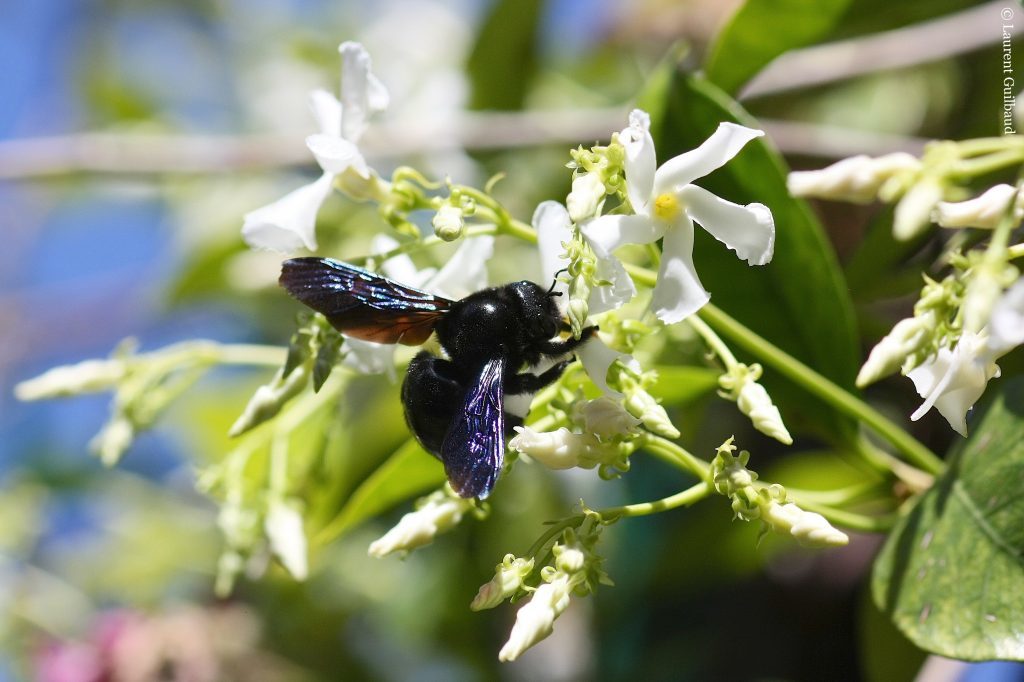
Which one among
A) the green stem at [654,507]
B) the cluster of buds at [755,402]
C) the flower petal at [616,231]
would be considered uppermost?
the flower petal at [616,231]

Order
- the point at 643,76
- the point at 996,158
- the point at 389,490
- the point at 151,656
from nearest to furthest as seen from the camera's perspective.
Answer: the point at 996,158 → the point at 389,490 → the point at 151,656 → the point at 643,76

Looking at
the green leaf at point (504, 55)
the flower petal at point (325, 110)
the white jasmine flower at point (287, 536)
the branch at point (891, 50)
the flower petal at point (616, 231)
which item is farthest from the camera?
the green leaf at point (504, 55)

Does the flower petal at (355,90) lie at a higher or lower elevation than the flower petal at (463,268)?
higher

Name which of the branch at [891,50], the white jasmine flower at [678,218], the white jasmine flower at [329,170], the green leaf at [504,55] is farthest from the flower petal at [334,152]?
the green leaf at [504,55]

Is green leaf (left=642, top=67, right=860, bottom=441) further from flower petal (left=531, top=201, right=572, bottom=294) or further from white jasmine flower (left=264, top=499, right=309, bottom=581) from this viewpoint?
white jasmine flower (left=264, top=499, right=309, bottom=581)

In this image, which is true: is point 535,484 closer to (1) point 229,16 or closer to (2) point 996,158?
(2) point 996,158

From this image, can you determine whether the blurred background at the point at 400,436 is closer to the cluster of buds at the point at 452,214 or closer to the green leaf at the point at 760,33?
the green leaf at the point at 760,33

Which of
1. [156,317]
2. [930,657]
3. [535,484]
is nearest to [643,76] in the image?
[535,484]
